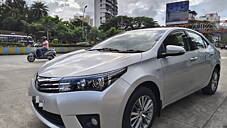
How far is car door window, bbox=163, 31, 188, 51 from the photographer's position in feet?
8.49

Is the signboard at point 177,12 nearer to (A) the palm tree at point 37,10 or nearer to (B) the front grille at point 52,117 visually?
(A) the palm tree at point 37,10

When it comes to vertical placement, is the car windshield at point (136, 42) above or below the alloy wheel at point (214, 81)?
above

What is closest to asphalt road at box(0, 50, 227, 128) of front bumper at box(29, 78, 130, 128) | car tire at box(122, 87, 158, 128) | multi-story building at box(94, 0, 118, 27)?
car tire at box(122, 87, 158, 128)

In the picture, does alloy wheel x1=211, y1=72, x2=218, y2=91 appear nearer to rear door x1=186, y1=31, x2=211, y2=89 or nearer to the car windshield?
rear door x1=186, y1=31, x2=211, y2=89

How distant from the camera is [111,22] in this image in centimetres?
6406

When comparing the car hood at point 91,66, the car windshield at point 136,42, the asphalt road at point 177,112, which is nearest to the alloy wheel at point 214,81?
the asphalt road at point 177,112

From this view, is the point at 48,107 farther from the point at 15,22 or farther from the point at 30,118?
the point at 15,22

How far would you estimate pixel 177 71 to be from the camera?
246cm

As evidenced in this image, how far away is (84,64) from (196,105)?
2336 mm

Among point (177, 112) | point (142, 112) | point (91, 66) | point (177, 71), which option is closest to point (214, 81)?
point (177, 112)

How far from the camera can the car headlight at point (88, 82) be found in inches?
65.1

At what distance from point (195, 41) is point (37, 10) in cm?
6393

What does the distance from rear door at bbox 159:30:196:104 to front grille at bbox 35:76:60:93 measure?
1.35 metres

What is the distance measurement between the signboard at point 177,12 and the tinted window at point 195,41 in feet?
151
